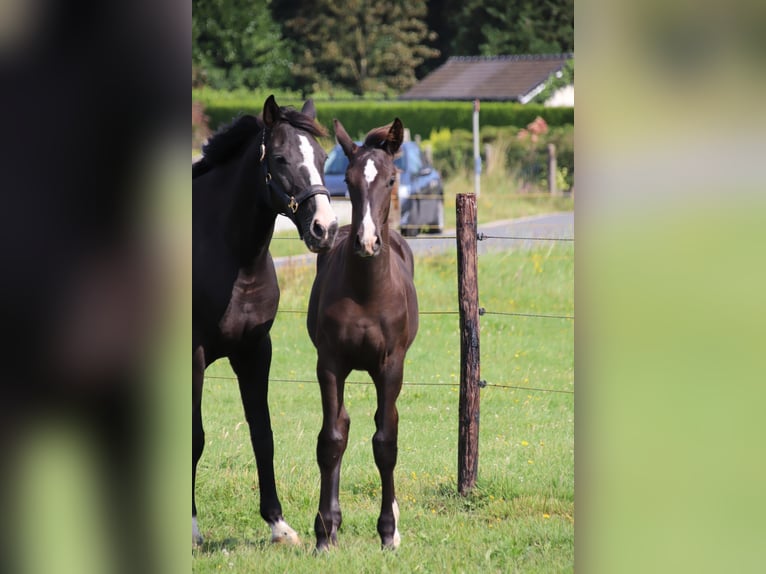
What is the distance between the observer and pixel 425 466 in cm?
595

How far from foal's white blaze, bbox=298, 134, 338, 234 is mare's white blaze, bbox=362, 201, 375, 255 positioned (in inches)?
4.7

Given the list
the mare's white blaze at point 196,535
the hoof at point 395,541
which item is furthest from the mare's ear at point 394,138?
the mare's white blaze at point 196,535

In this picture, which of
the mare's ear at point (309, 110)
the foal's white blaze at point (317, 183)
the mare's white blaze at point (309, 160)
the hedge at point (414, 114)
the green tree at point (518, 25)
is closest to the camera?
the foal's white blaze at point (317, 183)

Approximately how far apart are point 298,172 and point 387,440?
1.27 metres

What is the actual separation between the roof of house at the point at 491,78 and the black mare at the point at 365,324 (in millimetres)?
31465

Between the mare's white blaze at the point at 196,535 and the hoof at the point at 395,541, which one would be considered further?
the mare's white blaze at the point at 196,535

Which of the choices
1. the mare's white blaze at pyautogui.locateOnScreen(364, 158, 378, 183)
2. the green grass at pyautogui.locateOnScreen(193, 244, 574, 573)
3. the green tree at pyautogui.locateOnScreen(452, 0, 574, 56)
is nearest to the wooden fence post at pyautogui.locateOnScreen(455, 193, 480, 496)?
the green grass at pyautogui.locateOnScreen(193, 244, 574, 573)

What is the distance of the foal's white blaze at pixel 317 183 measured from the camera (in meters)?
3.94

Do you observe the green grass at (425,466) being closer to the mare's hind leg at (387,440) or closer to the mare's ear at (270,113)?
the mare's hind leg at (387,440)

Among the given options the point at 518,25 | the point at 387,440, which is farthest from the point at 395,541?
the point at 518,25

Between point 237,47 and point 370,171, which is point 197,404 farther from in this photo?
point 237,47

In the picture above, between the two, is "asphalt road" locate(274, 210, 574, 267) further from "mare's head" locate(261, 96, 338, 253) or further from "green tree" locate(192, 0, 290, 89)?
"green tree" locate(192, 0, 290, 89)
